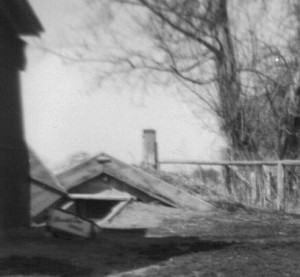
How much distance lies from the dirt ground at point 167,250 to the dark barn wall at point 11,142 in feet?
3.99

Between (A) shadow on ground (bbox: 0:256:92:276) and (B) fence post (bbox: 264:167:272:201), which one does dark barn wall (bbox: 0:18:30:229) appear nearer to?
(A) shadow on ground (bbox: 0:256:92:276)

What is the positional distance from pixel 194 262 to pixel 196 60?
1100cm

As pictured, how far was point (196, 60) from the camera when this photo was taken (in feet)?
54.3

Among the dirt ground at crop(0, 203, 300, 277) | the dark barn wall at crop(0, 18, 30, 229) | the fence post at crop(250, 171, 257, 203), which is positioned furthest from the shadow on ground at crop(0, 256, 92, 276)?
the fence post at crop(250, 171, 257, 203)

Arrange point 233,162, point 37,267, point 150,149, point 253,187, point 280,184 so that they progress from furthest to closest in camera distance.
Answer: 1. point 150,149
2. point 233,162
3. point 253,187
4. point 280,184
5. point 37,267

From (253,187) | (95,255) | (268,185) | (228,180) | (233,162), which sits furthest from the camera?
(228,180)

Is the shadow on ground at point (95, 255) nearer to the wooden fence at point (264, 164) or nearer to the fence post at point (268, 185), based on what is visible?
the wooden fence at point (264, 164)

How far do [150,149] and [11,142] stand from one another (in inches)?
227

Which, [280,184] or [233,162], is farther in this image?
[233,162]

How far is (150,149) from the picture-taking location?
14.8 metres

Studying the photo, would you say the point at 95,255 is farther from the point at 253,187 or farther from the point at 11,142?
the point at 253,187

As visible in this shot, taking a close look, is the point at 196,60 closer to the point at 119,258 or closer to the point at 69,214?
the point at 69,214

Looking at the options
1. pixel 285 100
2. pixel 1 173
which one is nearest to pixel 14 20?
pixel 1 173

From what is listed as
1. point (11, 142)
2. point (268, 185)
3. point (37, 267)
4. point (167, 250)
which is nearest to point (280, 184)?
point (268, 185)
